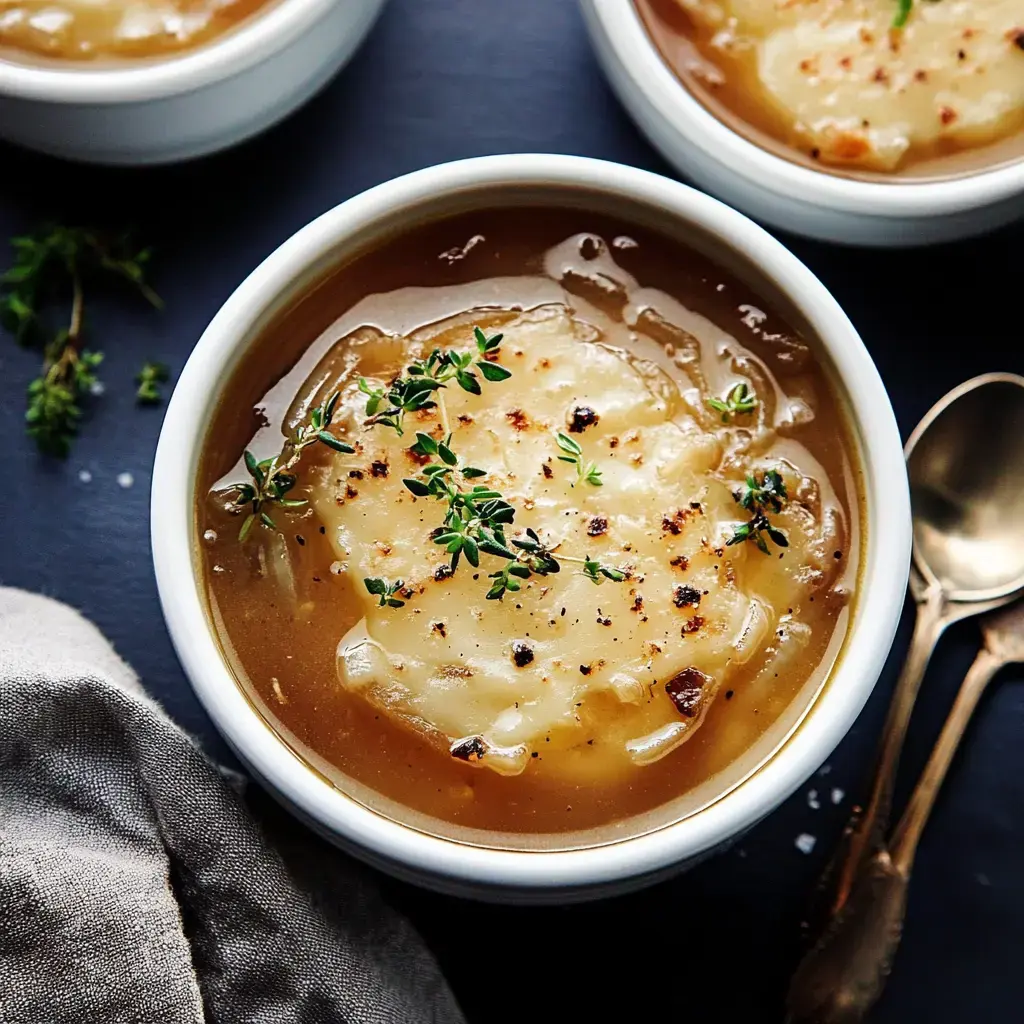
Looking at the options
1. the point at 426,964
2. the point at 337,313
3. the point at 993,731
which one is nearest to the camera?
the point at 337,313

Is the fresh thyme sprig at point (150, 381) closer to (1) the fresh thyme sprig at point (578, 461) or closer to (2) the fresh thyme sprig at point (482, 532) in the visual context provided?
(2) the fresh thyme sprig at point (482, 532)

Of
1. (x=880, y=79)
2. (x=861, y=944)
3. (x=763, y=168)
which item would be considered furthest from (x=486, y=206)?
(x=861, y=944)

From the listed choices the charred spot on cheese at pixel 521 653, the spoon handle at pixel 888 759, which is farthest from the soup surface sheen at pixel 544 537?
the spoon handle at pixel 888 759

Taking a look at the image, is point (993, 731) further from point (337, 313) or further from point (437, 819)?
point (337, 313)

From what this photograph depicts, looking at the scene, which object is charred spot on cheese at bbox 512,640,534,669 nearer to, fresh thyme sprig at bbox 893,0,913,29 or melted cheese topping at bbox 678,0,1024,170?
melted cheese topping at bbox 678,0,1024,170

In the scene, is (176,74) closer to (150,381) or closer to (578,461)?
(150,381)

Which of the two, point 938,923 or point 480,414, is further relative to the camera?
point 938,923

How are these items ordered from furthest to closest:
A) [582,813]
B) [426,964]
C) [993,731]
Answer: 1. [993,731]
2. [426,964]
3. [582,813]

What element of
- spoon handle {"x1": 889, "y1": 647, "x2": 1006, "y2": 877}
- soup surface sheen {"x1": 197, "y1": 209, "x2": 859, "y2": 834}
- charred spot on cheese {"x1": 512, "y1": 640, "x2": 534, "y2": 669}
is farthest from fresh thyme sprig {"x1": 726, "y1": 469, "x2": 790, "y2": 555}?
spoon handle {"x1": 889, "y1": 647, "x2": 1006, "y2": 877}

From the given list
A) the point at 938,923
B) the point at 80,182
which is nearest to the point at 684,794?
the point at 938,923
